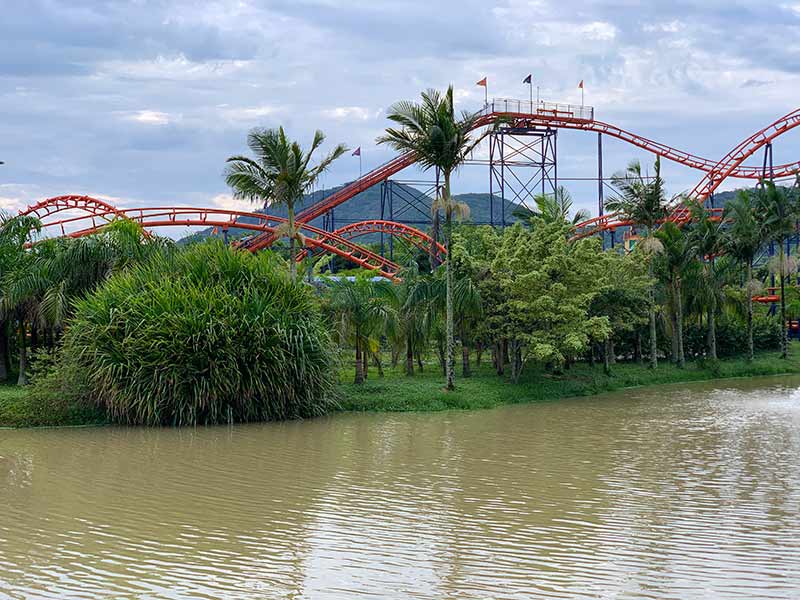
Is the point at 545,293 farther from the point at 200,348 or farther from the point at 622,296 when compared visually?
the point at 200,348

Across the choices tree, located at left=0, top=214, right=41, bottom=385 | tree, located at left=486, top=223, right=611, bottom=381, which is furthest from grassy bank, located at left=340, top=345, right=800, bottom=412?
tree, located at left=0, top=214, right=41, bottom=385

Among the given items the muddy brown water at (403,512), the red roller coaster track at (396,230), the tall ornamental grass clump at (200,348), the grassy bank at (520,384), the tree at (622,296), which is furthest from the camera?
the red roller coaster track at (396,230)

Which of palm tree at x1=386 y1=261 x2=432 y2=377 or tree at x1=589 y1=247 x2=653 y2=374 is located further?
tree at x1=589 y1=247 x2=653 y2=374

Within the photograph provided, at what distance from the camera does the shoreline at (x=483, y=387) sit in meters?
20.2

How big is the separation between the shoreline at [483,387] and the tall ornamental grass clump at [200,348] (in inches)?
50.8

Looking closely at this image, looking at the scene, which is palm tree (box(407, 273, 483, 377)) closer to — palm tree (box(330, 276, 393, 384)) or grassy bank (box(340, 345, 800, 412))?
palm tree (box(330, 276, 393, 384))

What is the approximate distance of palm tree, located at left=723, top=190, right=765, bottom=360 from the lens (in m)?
36.8

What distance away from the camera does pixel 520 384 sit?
27.3m

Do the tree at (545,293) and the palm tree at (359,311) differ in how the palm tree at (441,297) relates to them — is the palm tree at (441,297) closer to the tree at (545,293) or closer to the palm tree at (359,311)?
the tree at (545,293)

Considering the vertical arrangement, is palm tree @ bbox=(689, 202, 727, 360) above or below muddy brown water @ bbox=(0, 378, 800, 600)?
above

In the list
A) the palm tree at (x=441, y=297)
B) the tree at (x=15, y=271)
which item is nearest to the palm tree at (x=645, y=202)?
the palm tree at (x=441, y=297)

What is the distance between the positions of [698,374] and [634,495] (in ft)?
77.2

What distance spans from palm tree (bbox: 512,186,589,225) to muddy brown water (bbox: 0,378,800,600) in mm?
11972

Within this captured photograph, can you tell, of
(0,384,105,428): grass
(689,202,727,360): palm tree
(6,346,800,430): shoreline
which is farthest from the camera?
(689,202,727,360): palm tree
